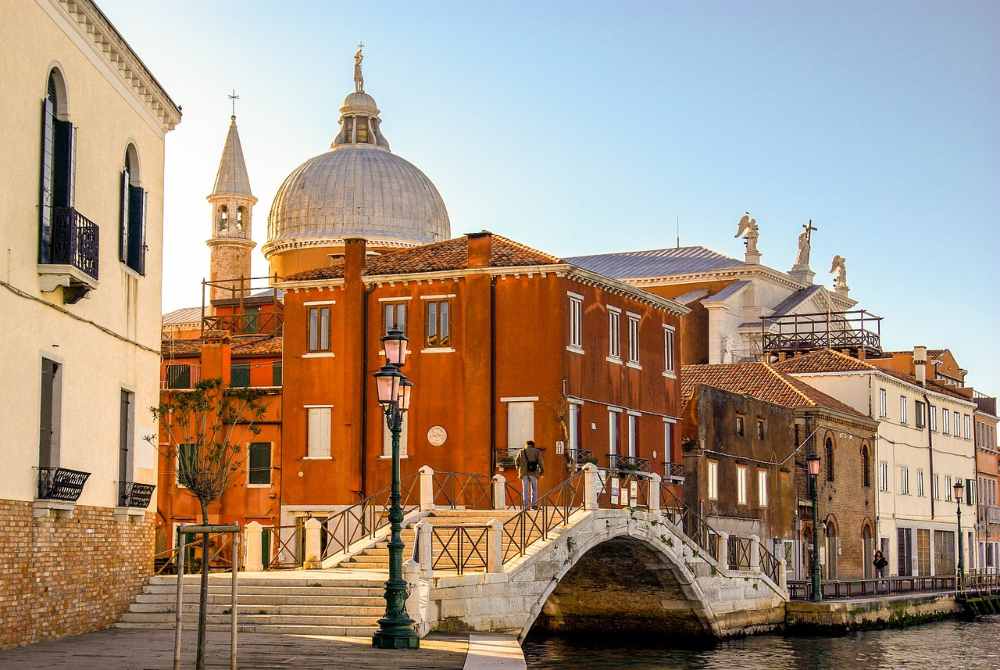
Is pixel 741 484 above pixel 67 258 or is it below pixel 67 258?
below

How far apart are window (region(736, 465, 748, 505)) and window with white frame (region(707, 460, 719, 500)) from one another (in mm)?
1535

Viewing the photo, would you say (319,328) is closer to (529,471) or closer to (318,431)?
(318,431)

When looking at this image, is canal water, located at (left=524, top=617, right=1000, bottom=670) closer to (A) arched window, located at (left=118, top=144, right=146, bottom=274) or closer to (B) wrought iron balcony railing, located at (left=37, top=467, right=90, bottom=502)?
(A) arched window, located at (left=118, top=144, right=146, bottom=274)

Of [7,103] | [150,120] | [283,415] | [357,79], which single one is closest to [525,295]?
[283,415]

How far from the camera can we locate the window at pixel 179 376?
4875 cm

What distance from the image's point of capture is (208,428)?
44094 millimetres

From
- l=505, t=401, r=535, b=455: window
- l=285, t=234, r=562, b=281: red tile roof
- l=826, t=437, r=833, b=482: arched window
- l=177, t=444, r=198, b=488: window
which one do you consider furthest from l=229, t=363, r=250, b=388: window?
l=826, t=437, r=833, b=482: arched window

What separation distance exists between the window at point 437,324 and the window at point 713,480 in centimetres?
988

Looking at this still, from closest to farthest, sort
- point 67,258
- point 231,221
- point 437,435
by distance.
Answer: point 67,258 < point 437,435 < point 231,221

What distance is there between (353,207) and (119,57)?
39.7 m

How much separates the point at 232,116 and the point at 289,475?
116ft

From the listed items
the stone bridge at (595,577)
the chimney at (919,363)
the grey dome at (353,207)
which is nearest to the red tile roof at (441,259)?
the stone bridge at (595,577)

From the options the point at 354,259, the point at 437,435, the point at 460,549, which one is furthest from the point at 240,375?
the point at 460,549

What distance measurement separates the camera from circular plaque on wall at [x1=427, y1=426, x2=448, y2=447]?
38719 millimetres
